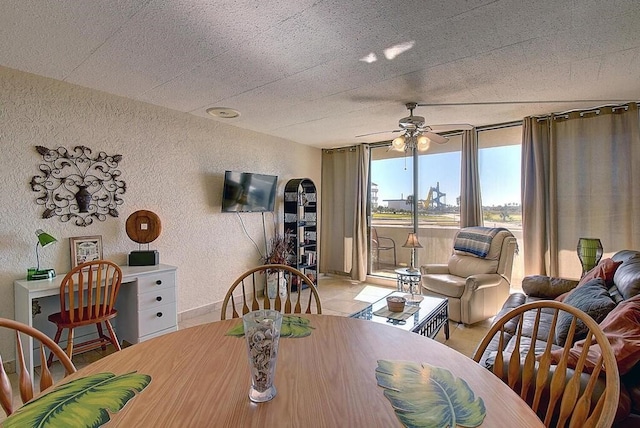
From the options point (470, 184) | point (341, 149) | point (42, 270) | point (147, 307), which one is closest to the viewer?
point (42, 270)

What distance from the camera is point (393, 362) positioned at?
44.0 inches

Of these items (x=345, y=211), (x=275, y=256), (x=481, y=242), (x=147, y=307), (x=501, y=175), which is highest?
(x=501, y=175)

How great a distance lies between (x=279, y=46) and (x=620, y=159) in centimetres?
371

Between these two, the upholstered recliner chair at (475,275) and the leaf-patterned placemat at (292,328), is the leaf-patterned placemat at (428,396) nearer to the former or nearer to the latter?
the leaf-patterned placemat at (292,328)

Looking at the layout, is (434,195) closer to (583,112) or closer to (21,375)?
(583,112)

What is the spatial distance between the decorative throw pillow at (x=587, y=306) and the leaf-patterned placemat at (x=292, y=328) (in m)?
1.52

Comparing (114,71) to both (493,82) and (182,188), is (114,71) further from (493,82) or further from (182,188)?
(493,82)

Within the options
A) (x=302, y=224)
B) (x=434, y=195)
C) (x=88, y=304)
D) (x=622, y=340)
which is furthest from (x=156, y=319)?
(x=434, y=195)

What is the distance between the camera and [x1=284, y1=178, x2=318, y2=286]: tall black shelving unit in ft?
16.6

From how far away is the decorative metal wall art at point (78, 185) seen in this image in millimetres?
2721

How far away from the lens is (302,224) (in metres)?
5.23

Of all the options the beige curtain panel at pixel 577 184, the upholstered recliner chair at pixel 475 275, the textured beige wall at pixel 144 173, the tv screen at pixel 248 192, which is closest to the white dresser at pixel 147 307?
the textured beige wall at pixel 144 173

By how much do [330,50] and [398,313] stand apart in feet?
7.01

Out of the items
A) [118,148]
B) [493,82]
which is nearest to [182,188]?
[118,148]
